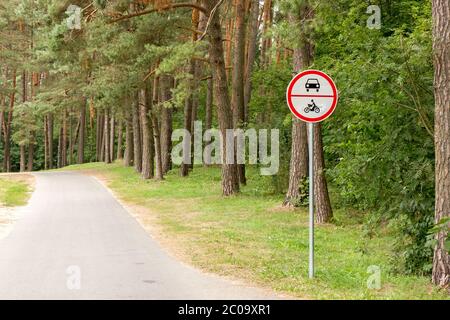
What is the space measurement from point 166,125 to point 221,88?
12.8 metres

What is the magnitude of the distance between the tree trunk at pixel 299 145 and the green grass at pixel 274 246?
0.58 m

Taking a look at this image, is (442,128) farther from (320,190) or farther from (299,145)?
(299,145)

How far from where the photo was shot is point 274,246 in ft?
39.1

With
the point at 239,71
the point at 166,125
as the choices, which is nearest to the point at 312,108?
the point at 239,71

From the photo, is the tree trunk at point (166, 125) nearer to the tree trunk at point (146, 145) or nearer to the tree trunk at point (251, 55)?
the tree trunk at point (146, 145)

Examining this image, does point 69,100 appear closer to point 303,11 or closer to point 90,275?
point 303,11

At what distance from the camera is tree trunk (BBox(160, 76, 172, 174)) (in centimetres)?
3328

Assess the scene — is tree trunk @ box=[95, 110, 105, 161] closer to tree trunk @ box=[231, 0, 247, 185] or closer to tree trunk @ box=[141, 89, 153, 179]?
tree trunk @ box=[141, 89, 153, 179]

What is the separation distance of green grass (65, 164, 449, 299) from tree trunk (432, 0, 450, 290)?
0.37m

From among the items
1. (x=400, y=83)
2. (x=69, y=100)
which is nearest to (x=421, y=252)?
(x=400, y=83)

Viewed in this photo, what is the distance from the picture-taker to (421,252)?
9.28 meters

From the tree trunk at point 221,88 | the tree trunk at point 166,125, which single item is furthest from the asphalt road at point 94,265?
the tree trunk at point 166,125

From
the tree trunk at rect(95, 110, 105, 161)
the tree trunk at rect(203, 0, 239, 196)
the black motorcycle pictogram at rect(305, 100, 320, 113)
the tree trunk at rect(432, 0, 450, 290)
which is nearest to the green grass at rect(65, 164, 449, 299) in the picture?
the tree trunk at rect(432, 0, 450, 290)
